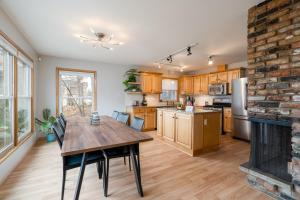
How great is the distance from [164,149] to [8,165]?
2.84 metres

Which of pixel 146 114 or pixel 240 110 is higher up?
pixel 240 110

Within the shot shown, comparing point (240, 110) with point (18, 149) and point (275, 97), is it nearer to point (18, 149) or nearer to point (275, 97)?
point (275, 97)

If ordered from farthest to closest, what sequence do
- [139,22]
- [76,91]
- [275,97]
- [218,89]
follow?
1. [218,89]
2. [76,91]
3. [139,22]
4. [275,97]

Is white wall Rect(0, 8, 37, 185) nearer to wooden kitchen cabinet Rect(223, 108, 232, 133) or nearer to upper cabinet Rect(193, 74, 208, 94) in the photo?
wooden kitchen cabinet Rect(223, 108, 232, 133)

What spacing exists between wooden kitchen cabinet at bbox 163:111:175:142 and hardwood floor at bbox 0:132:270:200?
575 mm

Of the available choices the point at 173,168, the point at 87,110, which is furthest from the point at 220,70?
the point at 87,110

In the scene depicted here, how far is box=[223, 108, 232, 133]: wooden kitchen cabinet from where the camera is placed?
16.0 ft

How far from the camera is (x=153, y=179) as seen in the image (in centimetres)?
232

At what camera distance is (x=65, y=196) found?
1917 mm

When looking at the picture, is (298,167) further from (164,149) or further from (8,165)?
(8,165)

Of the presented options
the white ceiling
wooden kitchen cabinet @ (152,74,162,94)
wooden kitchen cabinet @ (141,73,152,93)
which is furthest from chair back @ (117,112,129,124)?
wooden kitchen cabinet @ (152,74,162,94)

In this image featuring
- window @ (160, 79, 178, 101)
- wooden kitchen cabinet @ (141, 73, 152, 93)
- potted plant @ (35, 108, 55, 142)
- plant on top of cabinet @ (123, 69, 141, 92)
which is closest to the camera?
potted plant @ (35, 108, 55, 142)

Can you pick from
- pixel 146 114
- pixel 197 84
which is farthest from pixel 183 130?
pixel 197 84

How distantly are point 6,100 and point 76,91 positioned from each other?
8.08 ft
